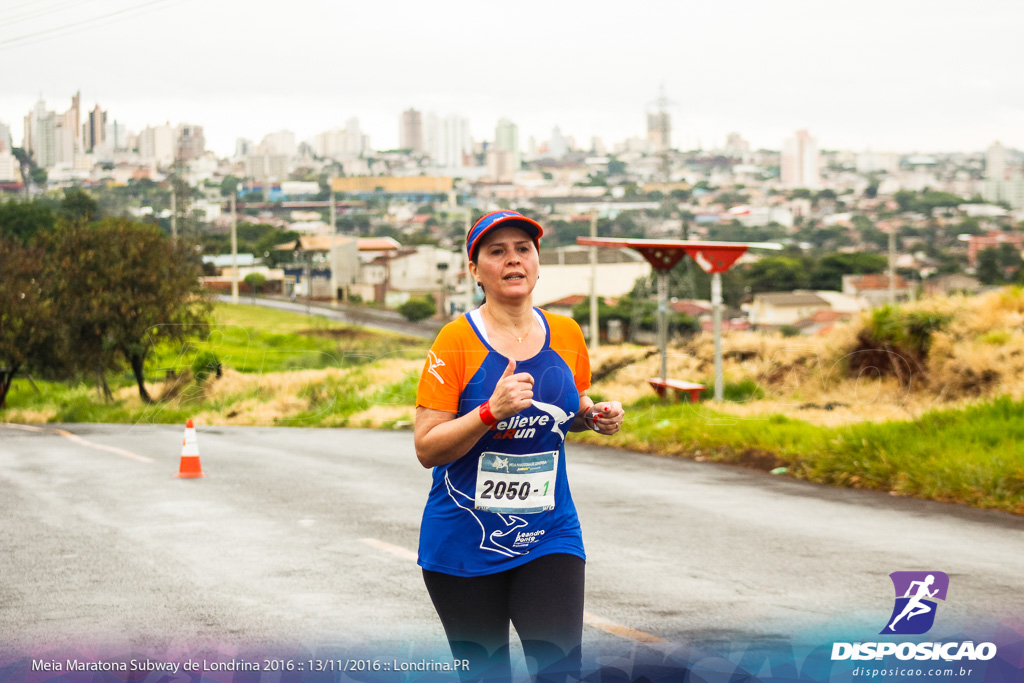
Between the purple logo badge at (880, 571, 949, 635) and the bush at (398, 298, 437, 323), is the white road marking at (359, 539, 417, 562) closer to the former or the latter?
the purple logo badge at (880, 571, 949, 635)

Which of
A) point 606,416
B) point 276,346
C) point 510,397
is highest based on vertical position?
point 510,397

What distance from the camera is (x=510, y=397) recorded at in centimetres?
352

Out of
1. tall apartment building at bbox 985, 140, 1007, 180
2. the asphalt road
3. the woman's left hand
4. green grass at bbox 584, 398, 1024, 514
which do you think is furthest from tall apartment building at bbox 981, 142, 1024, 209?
the woman's left hand

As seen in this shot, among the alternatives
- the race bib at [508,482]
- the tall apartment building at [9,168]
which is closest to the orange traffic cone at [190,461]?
the race bib at [508,482]

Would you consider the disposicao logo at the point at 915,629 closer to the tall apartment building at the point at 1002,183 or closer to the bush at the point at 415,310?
the bush at the point at 415,310

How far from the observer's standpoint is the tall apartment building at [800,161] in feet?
591

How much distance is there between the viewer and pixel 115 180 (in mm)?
141375

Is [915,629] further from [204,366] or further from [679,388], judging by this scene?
[204,366]

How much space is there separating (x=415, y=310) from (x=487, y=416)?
3244 inches

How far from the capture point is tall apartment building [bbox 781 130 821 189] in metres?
180

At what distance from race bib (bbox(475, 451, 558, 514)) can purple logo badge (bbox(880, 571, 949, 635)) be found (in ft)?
8.50

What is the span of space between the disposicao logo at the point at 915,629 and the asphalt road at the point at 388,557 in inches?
5.4

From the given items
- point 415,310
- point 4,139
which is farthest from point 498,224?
point 4,139

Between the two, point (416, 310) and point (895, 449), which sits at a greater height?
point (895, 449)
